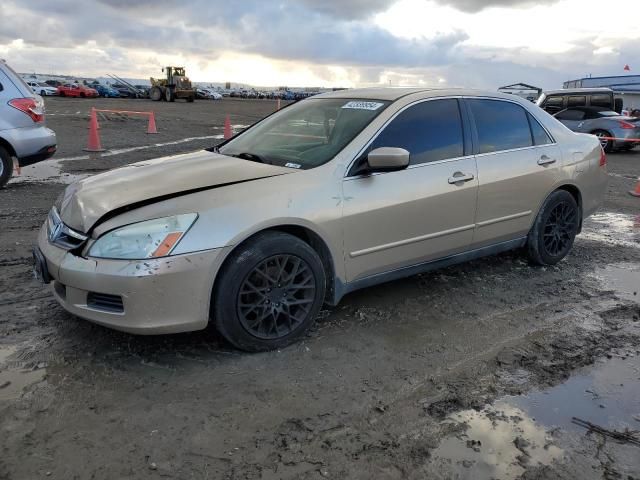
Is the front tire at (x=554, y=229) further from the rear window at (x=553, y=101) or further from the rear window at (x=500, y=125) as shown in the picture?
the rear window at (x=553, y=101)

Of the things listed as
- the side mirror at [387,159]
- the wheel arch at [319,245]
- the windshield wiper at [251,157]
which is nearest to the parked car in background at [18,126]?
the windshield wiper at [251,157]

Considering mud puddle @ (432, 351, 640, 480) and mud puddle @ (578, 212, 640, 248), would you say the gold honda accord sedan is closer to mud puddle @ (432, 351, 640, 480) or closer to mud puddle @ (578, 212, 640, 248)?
mud puddle @ (432, 351, 640, 480)

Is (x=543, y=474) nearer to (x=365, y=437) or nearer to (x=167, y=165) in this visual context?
(x=365, y=437)

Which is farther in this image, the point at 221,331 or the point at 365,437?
the point at 221,331

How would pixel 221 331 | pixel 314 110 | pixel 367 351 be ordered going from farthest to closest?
1. pixel 314 110
2. pixel 367 351
3. pixel 221 331

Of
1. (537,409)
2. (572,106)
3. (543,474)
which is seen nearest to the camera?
(543,474)

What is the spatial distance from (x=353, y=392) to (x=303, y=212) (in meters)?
1.09

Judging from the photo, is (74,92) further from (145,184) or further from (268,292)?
(268,292)

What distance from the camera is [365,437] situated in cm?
262

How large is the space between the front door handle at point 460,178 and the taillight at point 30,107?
21.6 feet

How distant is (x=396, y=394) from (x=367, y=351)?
0.51 metres

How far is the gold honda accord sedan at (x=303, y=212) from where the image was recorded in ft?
10.0

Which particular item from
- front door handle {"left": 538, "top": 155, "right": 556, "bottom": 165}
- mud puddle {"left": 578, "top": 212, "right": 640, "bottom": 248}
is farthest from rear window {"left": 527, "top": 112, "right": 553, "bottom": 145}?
mud puddle {"left": 578, "top": 212, "right": 640, "bottom": 248}

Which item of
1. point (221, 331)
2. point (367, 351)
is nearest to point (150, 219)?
point (221, 331)
